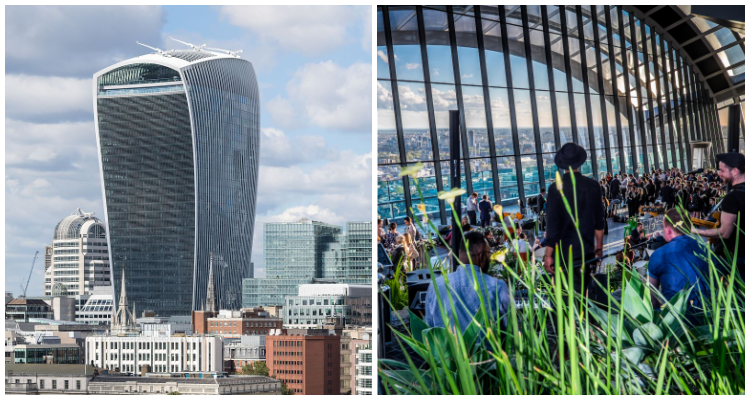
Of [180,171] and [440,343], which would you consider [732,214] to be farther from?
[180,171]

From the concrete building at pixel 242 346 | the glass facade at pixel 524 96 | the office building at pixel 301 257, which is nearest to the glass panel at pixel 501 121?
the glass facade at pixel 524 96

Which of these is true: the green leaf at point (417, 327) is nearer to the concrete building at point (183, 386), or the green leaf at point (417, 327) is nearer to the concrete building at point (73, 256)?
the concrete building at point (183, 386)

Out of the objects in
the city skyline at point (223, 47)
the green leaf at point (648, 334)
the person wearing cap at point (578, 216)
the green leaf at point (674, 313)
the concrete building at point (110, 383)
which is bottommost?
the concrete building at point (110, 383)

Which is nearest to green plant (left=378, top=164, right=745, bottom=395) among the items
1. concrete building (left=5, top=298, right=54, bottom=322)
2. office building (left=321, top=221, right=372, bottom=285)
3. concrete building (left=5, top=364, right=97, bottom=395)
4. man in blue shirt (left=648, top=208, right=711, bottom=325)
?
man in blue shirt (left=648, top=208, right=711, bottom=325)

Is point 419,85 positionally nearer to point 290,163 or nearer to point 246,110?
point 290,163

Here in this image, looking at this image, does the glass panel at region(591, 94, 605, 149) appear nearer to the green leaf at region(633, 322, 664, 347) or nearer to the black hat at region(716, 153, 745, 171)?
the black hat at region(716, 153, 745, 171)
